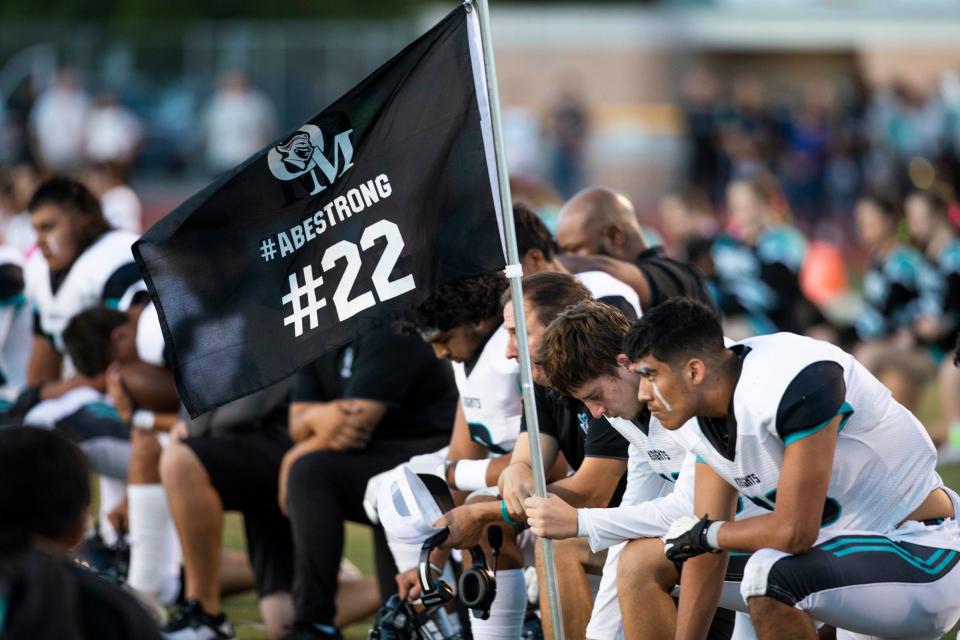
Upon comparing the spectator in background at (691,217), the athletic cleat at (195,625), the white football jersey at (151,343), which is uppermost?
the spectator in background at (691,217)

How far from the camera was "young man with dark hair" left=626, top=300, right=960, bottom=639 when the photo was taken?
3.63 metres

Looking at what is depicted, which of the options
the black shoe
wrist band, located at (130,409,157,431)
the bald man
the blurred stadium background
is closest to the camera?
the black shoe

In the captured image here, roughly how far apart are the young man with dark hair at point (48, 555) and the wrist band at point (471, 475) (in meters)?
2.09

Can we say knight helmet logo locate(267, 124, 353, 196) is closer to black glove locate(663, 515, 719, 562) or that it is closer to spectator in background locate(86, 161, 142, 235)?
black glove locate(663, 515, 719, 562)

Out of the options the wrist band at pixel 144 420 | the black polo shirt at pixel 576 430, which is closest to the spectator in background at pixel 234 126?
the wrist band at pixel 144 420

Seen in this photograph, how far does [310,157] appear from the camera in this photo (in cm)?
426

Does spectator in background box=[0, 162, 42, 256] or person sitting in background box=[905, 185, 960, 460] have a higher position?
spectator in background box=[0, 162, 42, 256]

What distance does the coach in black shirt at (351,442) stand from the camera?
17.6 ft

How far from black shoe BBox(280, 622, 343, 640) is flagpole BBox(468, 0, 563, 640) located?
1.43 metres

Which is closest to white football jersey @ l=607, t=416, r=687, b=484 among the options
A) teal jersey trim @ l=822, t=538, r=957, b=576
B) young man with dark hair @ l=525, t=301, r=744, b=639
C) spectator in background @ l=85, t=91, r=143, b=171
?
young man with dark hair @ l=525, t=301, r=744, b=639

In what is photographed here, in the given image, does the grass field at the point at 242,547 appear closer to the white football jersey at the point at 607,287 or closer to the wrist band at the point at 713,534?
the white football jersey at the point at 607,287

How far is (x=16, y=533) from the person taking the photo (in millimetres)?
2680

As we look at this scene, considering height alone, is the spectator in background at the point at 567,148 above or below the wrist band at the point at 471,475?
above

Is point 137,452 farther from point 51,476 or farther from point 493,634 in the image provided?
point 51,476
